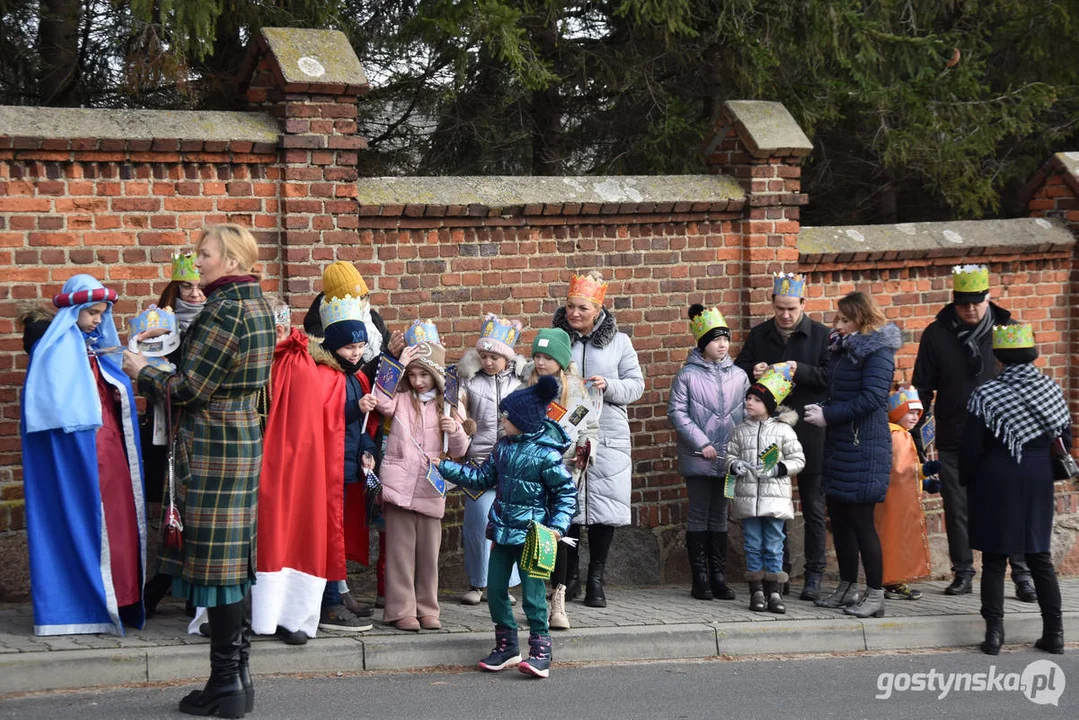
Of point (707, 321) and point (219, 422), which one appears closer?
point (219, 422)

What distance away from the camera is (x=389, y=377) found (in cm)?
750

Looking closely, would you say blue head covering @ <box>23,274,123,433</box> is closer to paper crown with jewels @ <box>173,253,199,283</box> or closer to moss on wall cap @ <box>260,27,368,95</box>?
paper crown with jewels @ <box>173,253,199,283</box>

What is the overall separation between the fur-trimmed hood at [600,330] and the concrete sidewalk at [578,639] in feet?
5.00

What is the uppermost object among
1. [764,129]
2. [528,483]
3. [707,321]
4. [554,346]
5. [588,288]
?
[764,129]

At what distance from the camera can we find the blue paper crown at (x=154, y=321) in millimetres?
7281

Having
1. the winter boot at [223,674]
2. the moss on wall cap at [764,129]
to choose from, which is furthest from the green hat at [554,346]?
the moss on wall cap at [764,129]

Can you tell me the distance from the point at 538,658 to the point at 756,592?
1866 millimetres

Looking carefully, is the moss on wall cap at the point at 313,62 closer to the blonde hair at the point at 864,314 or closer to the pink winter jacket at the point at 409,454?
the pink winter jacket at the point at 409,454

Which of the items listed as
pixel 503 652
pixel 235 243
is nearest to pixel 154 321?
pixel 235 243

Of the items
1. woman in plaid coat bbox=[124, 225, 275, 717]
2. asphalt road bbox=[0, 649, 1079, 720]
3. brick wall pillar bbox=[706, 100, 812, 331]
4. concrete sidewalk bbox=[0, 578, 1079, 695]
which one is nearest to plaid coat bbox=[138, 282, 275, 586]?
woman in plaid coat bbox=[124, 225, 275, 717]

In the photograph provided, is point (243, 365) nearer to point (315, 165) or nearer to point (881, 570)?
point (315, 165)

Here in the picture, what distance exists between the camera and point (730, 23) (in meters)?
11.2

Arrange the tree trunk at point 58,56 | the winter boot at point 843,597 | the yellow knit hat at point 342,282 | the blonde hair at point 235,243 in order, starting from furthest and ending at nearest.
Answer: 1. the tree trunk at point 58,56
2. the winter boot at point 843,597
3. the yellow knit hat at point 342,282
4. the blonde hair at point 235,243

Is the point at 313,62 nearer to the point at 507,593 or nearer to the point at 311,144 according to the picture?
the point at 311,144
